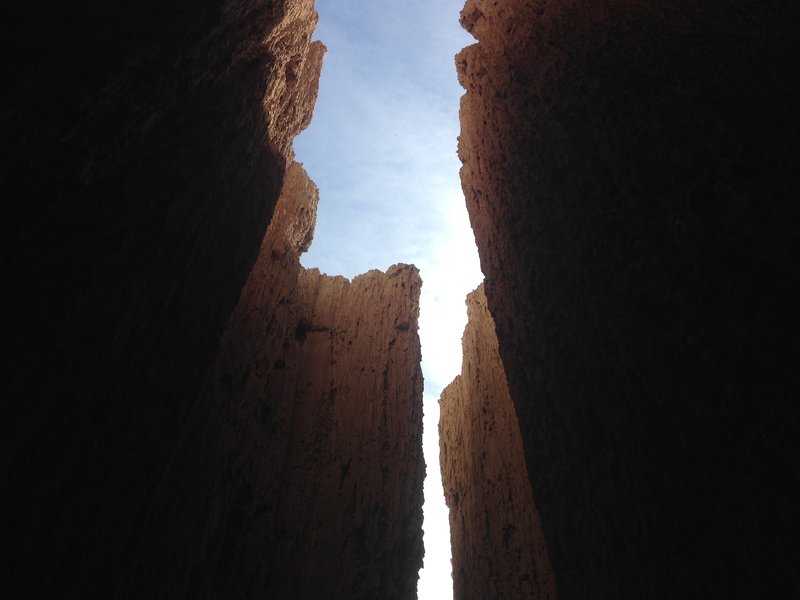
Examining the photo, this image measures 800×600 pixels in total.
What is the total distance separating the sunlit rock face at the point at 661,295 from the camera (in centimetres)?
192

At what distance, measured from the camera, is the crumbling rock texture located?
90.7 inches

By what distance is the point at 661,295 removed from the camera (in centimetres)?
245

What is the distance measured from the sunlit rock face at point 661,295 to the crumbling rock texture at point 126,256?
2616 millimetres

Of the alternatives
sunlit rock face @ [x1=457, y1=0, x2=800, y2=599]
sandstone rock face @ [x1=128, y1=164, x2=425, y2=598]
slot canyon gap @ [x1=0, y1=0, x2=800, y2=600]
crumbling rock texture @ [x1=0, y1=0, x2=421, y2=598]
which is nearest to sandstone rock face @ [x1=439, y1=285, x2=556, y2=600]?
sandstone rock face @ [x1=128, y1=164, x2=425, y2=598]

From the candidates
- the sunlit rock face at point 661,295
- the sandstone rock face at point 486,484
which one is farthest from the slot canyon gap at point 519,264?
the sandstone rock face at point 486,484

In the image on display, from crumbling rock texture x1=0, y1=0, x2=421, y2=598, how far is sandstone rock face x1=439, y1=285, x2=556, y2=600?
18.4 feet

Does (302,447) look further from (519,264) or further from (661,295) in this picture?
(661,295)

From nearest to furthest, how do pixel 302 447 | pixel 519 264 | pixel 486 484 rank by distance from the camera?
pixel 519 264, pixel 486 484, pixel 302 447

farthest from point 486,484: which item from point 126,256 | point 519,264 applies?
point 126,256

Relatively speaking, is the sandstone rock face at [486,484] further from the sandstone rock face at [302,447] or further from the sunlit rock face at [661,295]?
the sunlit rock face at [661,295]

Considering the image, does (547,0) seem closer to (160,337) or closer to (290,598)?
(160,337)

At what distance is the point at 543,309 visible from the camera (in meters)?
3.97

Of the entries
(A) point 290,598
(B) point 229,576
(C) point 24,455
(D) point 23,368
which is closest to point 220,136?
(D) point 23,368

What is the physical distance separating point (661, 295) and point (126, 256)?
3379 mm
